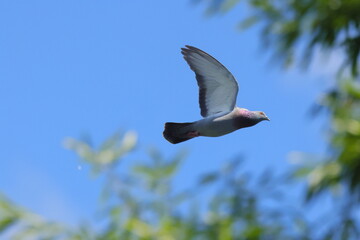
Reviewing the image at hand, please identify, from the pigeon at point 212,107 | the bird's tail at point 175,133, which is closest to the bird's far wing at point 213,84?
the pigeon at point 212,107

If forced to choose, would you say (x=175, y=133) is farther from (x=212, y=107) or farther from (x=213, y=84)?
(x=213, y=84)

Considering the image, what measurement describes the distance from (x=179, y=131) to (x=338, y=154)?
220 centimetres

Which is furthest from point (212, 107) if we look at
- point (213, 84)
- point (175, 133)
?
point (175, 133)

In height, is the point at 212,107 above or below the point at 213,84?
below

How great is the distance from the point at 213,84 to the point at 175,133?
578mm

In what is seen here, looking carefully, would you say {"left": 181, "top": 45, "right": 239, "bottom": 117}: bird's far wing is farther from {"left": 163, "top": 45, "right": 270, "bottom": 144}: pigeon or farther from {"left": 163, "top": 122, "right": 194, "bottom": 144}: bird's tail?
{"left": 163, "top": 122, "right": 194, "bottom": 144}: bird's tail

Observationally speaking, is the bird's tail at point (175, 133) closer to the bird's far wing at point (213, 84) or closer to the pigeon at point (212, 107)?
the pigeon at point (212, 107)

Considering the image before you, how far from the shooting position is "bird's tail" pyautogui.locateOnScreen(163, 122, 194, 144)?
6.43 m

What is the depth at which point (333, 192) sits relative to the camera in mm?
Result: 4590

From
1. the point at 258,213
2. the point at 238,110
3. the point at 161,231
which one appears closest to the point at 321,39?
the point at 238,110

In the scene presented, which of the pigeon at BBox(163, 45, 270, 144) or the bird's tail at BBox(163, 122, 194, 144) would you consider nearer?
the pigeon at BBox(163, 45, 270, 144)

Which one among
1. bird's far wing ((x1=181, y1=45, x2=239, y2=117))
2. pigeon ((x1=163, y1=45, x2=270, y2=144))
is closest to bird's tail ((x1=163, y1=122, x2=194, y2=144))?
pigeon ((x1=163, y1=45, x2=270, y2=144))

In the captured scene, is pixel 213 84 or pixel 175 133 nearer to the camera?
pixel 175 133

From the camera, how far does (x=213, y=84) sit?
674 centimetres
